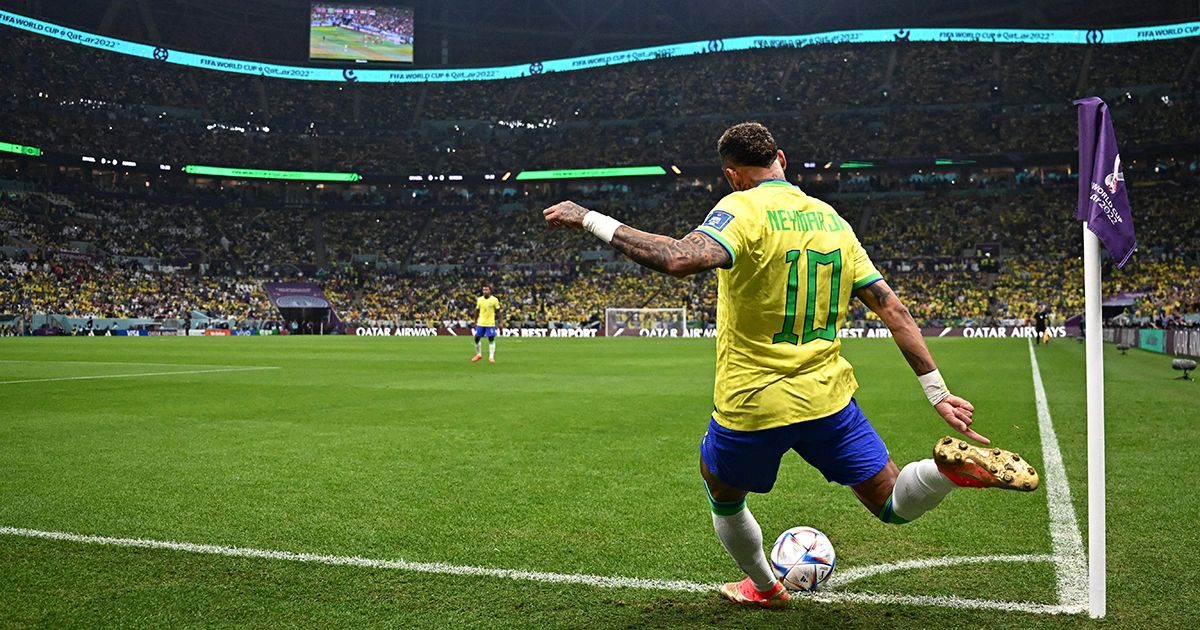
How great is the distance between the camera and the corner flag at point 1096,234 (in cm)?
385

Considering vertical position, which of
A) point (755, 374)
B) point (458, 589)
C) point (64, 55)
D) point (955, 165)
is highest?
point (64, 55)

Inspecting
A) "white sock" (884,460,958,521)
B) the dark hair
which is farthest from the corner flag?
the dark hair

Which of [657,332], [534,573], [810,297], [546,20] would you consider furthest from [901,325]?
[546,20]

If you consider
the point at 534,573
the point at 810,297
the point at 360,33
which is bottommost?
the point at 534,573

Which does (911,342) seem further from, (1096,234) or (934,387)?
(1096,234)

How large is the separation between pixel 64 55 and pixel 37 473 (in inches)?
2750

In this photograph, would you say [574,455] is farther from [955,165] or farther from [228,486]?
[955,165]

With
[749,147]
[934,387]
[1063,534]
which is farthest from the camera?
[1063,534]

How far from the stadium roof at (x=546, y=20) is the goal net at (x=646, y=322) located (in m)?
27.7

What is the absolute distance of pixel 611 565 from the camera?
4.73 m

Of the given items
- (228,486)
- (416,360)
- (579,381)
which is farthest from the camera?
(416,360)

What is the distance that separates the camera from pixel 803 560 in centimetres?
438

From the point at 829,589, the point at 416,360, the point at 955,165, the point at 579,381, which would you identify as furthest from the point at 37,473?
the point at 955,165

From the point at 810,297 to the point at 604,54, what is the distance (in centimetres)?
7165
